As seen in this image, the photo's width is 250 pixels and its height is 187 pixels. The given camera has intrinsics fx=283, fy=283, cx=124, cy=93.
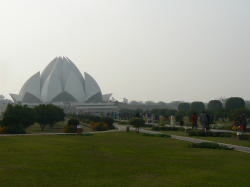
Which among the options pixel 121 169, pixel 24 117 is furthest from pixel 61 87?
pixel 121 169

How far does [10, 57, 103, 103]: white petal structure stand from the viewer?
9562 cm

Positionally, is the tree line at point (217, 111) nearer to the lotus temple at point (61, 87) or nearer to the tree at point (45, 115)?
the tree at point (45, 115)

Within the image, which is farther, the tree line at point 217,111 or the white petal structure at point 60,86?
the white petal structure at point 60,86

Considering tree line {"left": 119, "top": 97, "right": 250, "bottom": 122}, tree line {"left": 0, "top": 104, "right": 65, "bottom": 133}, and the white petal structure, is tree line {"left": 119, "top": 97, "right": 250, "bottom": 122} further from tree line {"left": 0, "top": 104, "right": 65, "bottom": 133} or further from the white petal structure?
the white petal structure

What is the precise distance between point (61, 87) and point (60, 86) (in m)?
0.48

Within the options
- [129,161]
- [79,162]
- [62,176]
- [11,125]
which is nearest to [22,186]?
[62,176]

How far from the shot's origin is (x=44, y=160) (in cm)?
992

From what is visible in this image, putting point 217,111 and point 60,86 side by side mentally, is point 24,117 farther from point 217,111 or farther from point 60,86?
point 60,86

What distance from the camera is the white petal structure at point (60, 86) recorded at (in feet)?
314

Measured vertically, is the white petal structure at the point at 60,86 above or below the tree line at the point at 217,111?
above

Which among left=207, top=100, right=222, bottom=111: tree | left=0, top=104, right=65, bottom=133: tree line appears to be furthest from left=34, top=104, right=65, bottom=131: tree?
left=207, top=100, right=222, bottom=111: tree

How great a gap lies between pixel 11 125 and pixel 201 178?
21.1m

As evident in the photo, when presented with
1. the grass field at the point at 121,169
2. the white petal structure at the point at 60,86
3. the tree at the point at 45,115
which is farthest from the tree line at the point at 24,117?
the white petal structure at the point at 60,86

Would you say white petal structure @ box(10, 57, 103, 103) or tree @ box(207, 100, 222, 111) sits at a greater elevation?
white petal structure @ box(10, 57, 103, 103)
